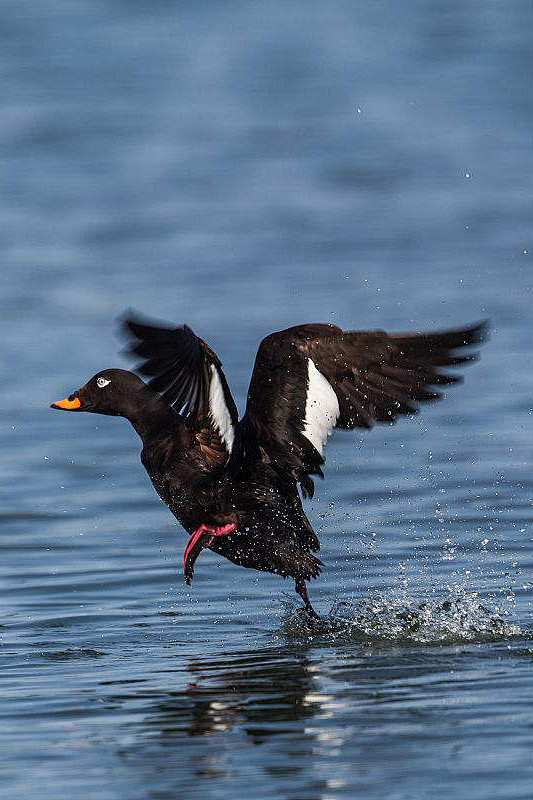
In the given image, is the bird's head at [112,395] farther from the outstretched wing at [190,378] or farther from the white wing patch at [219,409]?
the white wing patch at [219,409]

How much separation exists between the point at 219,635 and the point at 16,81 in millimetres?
21619

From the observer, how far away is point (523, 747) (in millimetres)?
5258

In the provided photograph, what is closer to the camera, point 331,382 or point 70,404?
point 331,382

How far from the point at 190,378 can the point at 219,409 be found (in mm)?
324

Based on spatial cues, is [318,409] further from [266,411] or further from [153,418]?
[153,418]

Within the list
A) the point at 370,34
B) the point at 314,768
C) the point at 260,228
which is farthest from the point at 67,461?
the point at 370,34

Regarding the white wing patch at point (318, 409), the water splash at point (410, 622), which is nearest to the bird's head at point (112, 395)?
the white wing patch at point (318, 409)

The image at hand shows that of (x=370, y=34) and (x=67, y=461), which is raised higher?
(x=370, y=34)

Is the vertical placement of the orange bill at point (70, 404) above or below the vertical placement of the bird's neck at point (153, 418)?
above

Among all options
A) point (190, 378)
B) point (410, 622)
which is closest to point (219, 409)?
point (190, 378)

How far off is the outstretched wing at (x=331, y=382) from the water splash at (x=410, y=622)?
60 cm

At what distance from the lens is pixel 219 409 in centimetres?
743

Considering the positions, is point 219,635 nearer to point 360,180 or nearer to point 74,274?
point 74,274

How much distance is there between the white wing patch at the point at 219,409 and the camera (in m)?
7.41
